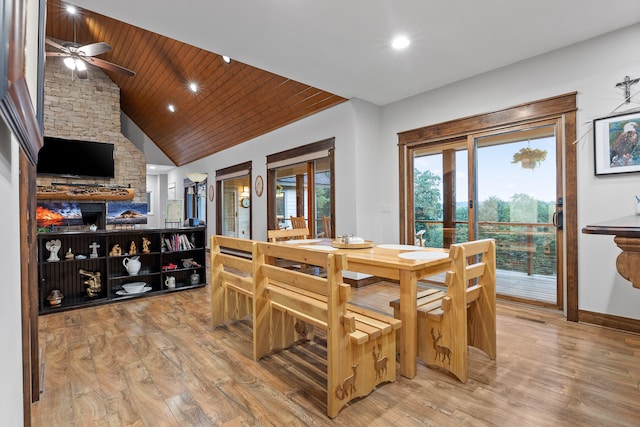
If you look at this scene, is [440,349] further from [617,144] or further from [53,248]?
[53,248]

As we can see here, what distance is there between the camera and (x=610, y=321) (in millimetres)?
2811

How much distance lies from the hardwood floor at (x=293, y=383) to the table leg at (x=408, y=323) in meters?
0.09

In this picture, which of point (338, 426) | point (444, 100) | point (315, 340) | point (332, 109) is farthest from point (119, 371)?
point (444, 100)

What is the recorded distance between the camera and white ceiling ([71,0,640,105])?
2443 millimetres

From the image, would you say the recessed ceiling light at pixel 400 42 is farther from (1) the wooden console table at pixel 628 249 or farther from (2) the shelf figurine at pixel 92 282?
(2) the shelf figurine at pixel 92 282

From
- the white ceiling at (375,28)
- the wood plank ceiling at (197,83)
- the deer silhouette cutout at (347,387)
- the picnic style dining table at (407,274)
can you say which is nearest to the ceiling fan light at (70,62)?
the wood plank ceiling at (197,83)

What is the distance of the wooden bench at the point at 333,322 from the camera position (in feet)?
5.41

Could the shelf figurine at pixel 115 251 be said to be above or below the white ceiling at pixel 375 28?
below

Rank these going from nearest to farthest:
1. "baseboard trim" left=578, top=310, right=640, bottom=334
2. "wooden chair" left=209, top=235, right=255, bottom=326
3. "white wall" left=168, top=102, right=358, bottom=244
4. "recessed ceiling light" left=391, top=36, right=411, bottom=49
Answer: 1. "baseboard trim" left=578, top=310, right=640, bottom=334
2. "wooden chair" left=209, top=235, right=255, bottom=326
3. "recessed ceiling light" left=391, top=36, right=411, bottom=49
4. "white wall" left=168, top=102, right=358, bottom=244

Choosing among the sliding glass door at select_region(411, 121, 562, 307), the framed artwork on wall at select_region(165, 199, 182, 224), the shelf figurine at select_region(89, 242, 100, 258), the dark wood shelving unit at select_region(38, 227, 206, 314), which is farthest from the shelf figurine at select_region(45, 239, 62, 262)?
the sliding glass door at select_region(411, 121, 562, 307)

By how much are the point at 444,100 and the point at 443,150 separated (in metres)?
0.63

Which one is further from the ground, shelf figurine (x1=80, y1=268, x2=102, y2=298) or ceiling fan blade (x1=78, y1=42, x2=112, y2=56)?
ceiling fan blade (x1=78, y1=42, x2=112, y2=56)

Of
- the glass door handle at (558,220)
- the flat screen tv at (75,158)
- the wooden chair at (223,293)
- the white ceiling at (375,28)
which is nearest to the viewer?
the white ceiling at (375,28)

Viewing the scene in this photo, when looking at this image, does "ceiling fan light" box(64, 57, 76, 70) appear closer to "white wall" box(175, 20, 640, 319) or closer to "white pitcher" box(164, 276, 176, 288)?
"white wall" box(175, 20, 640, 319)
